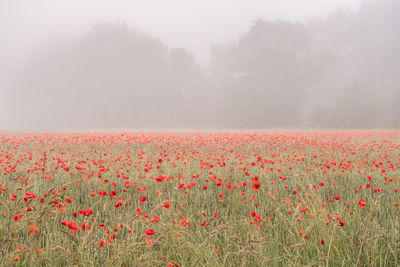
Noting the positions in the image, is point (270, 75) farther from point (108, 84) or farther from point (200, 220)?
point (200, 220)

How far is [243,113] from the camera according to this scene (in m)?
40.6

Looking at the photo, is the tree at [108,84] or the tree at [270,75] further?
the tree at [108,84]

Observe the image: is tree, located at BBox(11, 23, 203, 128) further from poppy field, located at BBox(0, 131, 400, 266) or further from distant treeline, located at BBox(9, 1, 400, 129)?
poppy field, located at BBox(0, 131, 400, 266)

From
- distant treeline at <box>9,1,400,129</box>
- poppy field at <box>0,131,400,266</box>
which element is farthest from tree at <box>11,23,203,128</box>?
poppy field at <box>0,131,400,266</box>

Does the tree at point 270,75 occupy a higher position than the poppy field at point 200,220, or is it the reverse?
the tree at point 270,75

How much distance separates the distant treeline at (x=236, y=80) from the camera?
38750mm

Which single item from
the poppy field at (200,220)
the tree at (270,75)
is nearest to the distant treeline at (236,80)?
the tree at (270,75)

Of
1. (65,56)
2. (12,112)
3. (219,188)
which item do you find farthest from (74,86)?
(219,188)

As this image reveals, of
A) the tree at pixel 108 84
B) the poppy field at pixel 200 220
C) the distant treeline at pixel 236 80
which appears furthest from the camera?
the tree at pixel 108 84

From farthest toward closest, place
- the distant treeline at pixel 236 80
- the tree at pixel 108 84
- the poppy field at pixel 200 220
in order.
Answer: the tree at pixel 108 84, the distant treeline at pixel 236 80, the poppy field at pixel 200 220

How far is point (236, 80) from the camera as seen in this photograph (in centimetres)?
4234

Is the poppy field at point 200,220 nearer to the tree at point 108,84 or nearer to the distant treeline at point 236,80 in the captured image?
the distant treeline at point 236,80

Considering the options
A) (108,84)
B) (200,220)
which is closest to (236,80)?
(108,84)

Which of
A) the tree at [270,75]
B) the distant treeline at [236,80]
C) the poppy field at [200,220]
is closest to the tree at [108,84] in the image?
the distant treeline at [236,80]
